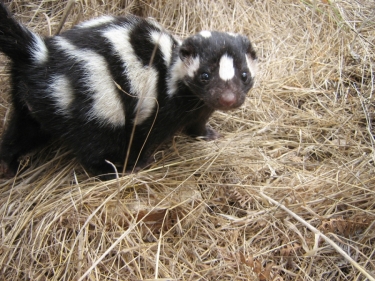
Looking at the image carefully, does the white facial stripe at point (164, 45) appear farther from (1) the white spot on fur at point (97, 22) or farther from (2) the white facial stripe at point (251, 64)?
(2) the white facial stripe at point (251, 64)

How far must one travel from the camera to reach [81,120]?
315 cm

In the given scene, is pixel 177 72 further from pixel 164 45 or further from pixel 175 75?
pixel 164 45

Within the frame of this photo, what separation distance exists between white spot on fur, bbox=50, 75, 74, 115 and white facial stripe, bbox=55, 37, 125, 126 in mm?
159

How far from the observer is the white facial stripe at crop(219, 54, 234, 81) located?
10.3 feet

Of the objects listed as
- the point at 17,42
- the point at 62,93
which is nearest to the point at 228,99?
the point at 62,93

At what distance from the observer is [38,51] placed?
309 centimetres

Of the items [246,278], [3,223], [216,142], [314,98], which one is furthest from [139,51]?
[314,98]

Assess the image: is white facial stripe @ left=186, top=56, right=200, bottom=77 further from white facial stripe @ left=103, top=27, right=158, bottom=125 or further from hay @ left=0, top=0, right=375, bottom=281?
hay @ left=0, top=0, right=375, bottom=281

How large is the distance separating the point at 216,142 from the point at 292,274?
1.51 metres

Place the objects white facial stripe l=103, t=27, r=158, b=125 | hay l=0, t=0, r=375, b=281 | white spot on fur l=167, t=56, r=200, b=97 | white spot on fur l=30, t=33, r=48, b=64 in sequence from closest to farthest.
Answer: hay l=0, t=0, r=375, b=281
white spot on fur l=30, t=33, r=48, b=64
white facial stripe l=103, t=27, r=158, b=125
white spot on fur l=167, t=56, r=200, b=97

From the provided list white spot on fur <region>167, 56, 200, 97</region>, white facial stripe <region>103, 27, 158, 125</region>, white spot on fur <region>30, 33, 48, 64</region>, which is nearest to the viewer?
white spot on fur <region>30, 33, 48, 64</region>

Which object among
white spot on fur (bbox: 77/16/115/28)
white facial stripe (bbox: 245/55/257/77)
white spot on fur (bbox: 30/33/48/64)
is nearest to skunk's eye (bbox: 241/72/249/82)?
white facial stripe (bbox: 245/55/257/77)

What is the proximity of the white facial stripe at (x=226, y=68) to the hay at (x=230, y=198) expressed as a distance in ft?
2.66

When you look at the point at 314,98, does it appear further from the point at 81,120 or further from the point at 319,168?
the point at 81,120
